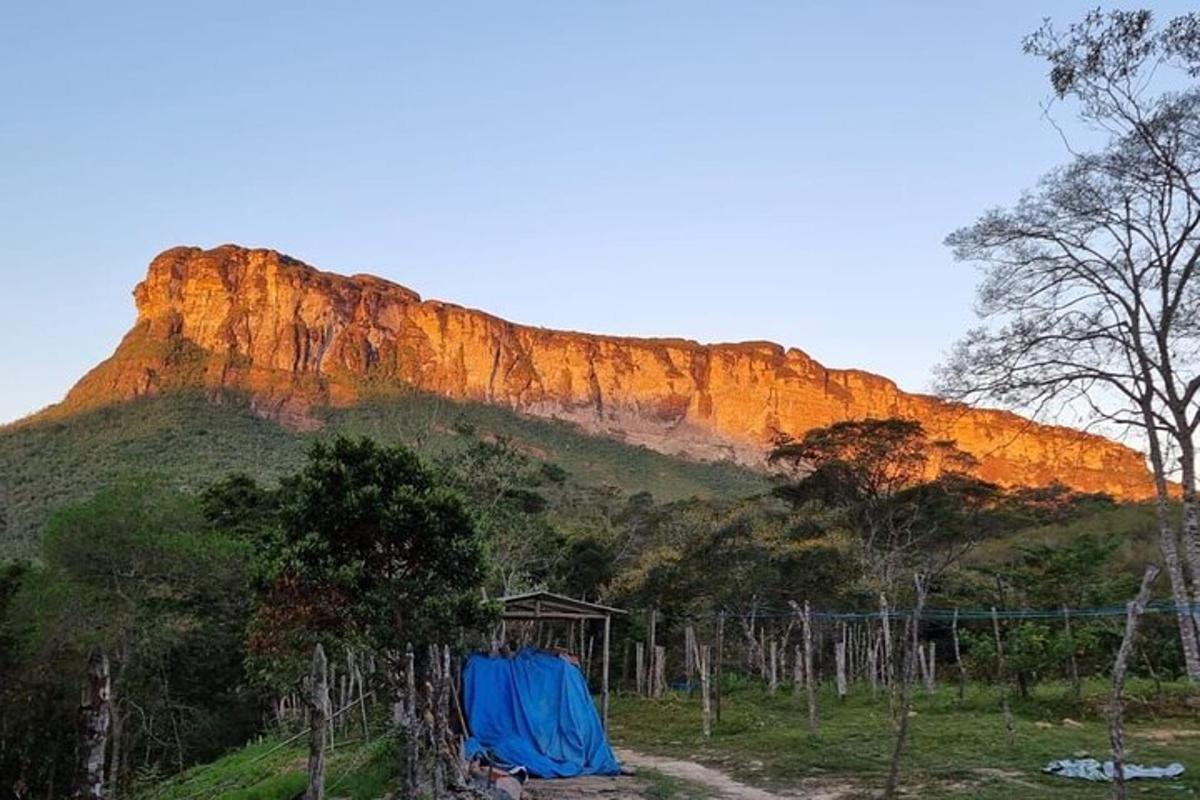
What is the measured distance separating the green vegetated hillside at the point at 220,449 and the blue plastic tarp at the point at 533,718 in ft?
86.3

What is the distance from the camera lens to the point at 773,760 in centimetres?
1365

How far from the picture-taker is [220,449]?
59062 millimetres

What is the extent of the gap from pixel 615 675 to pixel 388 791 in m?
22.4

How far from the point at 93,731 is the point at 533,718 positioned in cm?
928

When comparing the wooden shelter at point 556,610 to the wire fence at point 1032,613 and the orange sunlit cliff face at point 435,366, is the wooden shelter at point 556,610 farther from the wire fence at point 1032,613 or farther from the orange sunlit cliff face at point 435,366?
the orange sunlit cliff face at point 435,366

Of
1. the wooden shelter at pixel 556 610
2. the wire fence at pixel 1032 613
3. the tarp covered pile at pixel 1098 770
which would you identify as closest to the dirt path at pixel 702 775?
the wooden shelter at pixel 556 610

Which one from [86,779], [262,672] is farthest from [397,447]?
[86,779]

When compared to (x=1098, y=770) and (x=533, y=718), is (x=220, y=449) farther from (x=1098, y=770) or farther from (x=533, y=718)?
(x=1098, y=770)

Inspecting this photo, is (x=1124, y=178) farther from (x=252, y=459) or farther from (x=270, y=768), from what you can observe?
(x=252, y=459)

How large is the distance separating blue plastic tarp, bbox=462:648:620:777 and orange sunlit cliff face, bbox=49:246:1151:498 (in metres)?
53.6

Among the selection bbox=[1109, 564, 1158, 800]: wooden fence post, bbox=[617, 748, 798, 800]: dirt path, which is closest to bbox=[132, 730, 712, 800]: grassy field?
bbox=[617, 748, 798, 800]: dirt path

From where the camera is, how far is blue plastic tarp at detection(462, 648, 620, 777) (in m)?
12.9

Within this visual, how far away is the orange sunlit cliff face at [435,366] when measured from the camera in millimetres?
77625

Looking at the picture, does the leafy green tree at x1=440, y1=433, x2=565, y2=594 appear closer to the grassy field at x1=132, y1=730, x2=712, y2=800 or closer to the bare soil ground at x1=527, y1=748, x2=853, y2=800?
the grassy field at x1=132, y1=730, x2=712, y2=800
